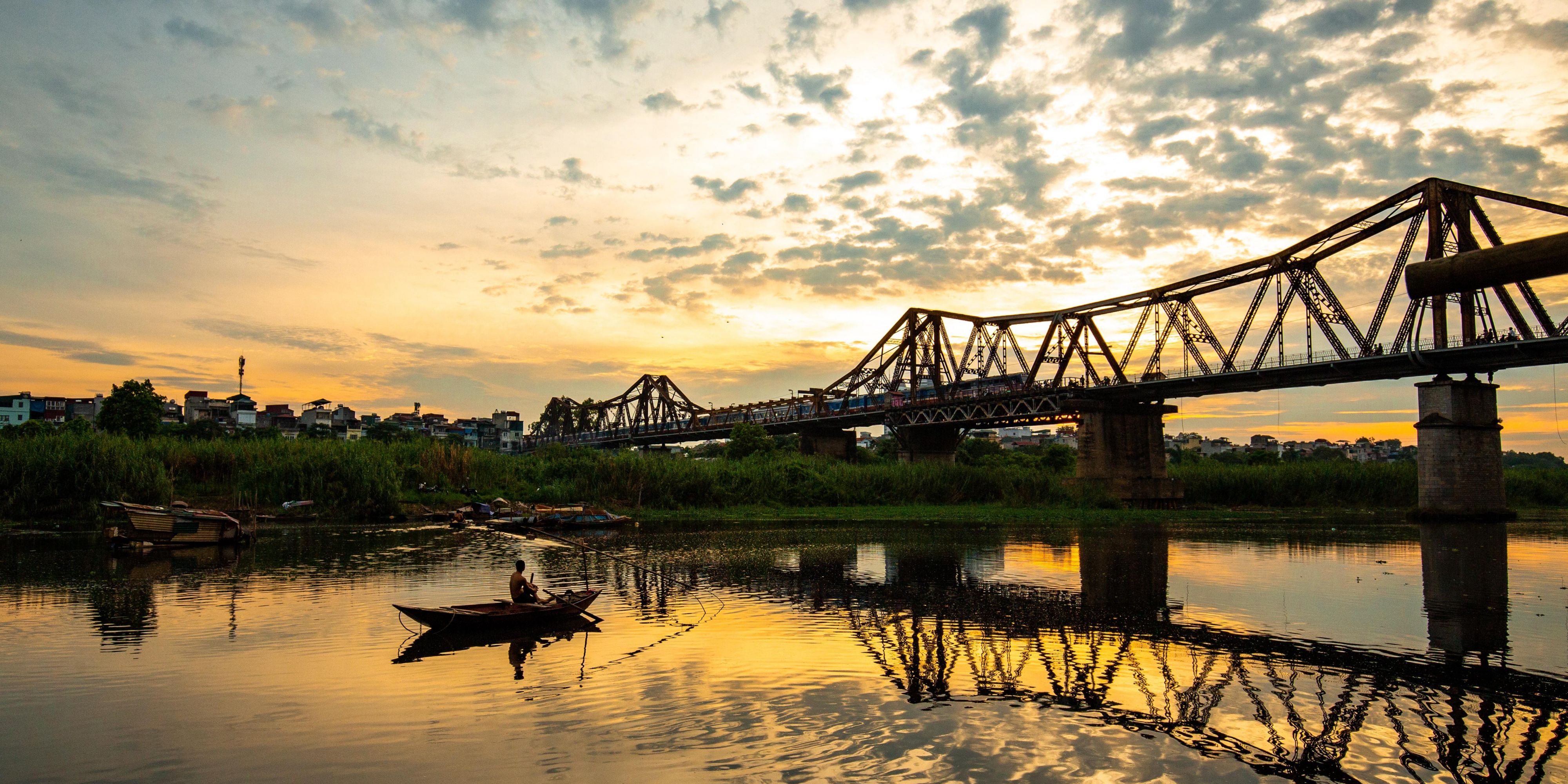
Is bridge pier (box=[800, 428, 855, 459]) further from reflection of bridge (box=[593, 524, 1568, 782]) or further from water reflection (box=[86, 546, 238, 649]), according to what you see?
reflection of bridge (box=[593, 524, 1568, 782])

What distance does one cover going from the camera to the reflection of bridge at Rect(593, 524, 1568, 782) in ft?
30.1

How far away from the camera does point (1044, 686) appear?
11555mm

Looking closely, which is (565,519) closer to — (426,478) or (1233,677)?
(426,478)

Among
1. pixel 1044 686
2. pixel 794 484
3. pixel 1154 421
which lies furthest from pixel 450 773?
pixel 1154 421

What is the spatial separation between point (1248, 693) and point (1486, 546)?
83.1 feet

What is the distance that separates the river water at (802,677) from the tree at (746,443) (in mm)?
58877

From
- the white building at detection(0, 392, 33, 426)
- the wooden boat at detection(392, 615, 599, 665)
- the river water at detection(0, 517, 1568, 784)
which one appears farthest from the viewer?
the white building at detection(0, 392, 33, 426)

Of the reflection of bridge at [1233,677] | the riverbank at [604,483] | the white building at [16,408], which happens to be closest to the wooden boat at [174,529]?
the riverbank at [604,483]

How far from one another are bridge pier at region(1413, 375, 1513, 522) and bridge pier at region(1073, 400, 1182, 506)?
1670 centimetres

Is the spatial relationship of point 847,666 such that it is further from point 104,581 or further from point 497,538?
point 497,538

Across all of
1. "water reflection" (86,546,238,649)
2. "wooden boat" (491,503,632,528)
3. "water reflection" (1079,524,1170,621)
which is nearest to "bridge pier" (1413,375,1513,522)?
"water reflection" (1079,524,1170,621)

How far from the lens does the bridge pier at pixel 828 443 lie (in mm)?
99062

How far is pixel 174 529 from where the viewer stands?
2864 centimetres

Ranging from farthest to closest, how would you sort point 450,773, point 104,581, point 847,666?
1. point 104,581
2. point 847,666
3. point 450,773
